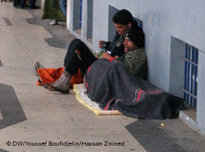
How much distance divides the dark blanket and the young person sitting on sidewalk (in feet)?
0.88

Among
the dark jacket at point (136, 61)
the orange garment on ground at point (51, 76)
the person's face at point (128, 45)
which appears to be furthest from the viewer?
the orange garment on ground at point (51, 76)

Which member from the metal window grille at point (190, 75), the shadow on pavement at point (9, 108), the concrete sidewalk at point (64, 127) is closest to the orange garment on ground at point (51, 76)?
the concrete sidewalk at point (64, 127)

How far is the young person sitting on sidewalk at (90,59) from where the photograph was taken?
25.3 feet

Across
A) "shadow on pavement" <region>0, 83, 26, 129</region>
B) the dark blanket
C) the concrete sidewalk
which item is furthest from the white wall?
"shadow on pavement" <region>0, 83, 26, 129</region>

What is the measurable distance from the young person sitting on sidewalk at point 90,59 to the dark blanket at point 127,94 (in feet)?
0.88

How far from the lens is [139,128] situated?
6602mm

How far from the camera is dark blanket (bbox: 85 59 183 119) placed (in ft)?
22.7

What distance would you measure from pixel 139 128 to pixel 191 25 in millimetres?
1251

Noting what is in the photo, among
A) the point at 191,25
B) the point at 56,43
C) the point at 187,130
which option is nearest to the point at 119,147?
the point at 187,130

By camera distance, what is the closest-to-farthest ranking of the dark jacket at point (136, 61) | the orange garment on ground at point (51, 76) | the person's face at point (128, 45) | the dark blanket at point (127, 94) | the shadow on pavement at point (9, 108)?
1. the shadow on pavement at point (9, 108)
2. the dark blanket at point (127, 94)
3. the dark jacket at point (136, 61)
4. the person's face at point (128, 45)
5. the orange garment on ground at point (51, 76)

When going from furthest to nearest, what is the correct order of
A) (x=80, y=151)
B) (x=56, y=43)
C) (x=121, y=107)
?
(x=56, y=43)
(x=121, y=107)
(x=80, y=151)

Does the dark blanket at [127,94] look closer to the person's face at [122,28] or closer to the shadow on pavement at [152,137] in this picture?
the shadow on pavement at [152,137]

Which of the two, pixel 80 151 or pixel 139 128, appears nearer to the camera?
pixel 80 151

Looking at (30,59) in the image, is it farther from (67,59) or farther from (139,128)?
(139,128)
